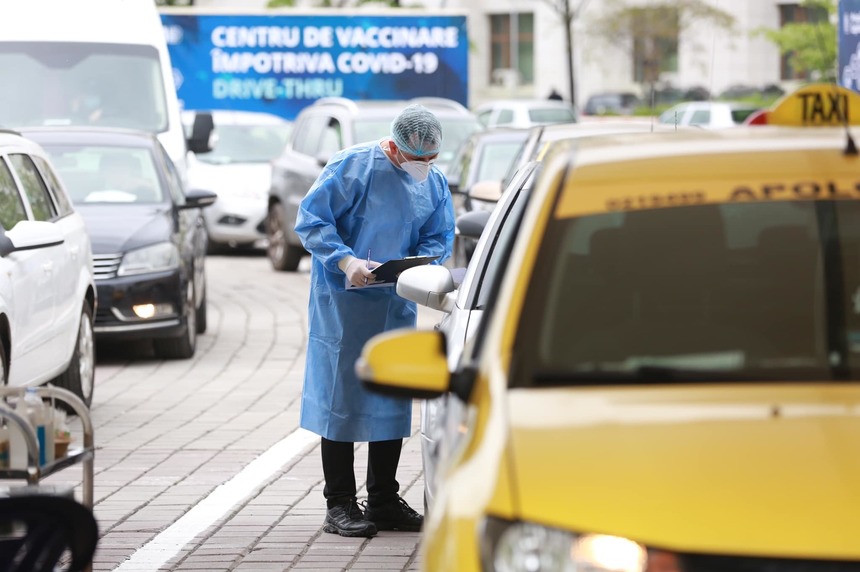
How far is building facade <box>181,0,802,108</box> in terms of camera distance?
67.1 meters

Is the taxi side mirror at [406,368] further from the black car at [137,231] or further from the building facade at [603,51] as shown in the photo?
the building facade at [603,51]

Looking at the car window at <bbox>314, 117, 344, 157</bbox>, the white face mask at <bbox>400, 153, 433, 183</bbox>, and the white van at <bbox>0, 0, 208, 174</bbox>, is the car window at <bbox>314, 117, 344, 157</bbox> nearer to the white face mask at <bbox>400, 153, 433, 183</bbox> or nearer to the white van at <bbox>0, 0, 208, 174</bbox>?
the white van at <bbox>0, 0, 208, 174</bbox>

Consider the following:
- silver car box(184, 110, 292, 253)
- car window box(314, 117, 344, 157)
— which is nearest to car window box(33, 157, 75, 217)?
car window box(314, 117, 344, 157)

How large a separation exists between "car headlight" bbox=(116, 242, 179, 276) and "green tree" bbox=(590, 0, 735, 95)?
49.5 meters

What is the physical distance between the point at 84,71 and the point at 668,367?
46.5ft

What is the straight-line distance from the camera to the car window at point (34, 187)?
399 inches

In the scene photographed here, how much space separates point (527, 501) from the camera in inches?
140

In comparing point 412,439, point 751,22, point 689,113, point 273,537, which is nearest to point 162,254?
point 412,439

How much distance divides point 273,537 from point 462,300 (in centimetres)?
131

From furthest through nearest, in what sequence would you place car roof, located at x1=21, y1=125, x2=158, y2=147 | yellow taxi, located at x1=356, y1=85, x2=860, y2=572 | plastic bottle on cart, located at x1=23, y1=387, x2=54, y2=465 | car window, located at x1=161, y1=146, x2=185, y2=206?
1. car roof, located at x1=21, y1=125, x2=158, y2=147
2. car window, located at x1=161, y1=146, x2=185, y2=206
3. plastic bottle on cart, located at x1=23, y1=387, x2=54, y2=465
4. yellow taxi, located at x1=356, y1=85, x2=860, y2=572

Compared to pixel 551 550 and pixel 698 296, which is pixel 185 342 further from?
pixel 551 550

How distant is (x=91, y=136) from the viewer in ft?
46.9

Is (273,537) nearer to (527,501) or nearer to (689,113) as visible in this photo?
(527,501)

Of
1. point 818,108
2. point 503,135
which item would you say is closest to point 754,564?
point 818,108
